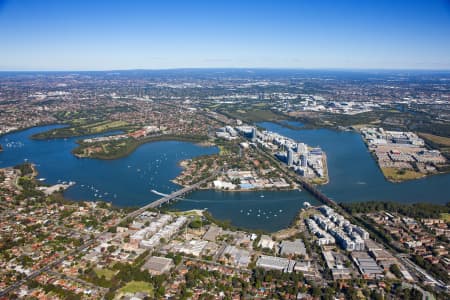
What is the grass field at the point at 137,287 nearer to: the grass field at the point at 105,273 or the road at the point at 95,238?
the grass field at the point at 105,273

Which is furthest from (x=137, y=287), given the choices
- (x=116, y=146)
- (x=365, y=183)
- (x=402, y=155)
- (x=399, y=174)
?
(x=402, y=155)

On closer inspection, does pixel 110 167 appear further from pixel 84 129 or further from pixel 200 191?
pixel 84 129

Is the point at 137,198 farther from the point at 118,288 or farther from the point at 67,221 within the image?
the point at 118,288

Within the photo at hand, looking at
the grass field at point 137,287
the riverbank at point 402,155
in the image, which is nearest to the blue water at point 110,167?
the grass field at point 137,287

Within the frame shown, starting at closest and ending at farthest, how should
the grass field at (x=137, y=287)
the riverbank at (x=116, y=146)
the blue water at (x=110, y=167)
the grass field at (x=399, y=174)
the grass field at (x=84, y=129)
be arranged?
the grass field at (x=137, y=287) → the blue water at (x=110, y=167) → the grass field at (x=399, y=174) → the riverbank at (x=116, y=146) → the grass field at (x=84, y=129)

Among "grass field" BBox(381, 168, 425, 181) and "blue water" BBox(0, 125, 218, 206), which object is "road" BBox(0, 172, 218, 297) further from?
"grass field" BBox(381, 168, 425, 181)

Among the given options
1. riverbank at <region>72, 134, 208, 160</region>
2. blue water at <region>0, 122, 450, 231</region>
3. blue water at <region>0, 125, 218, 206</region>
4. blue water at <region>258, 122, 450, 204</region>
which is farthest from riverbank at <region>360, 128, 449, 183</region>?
riverbank at <region>72, 134, 208, 160</region>
